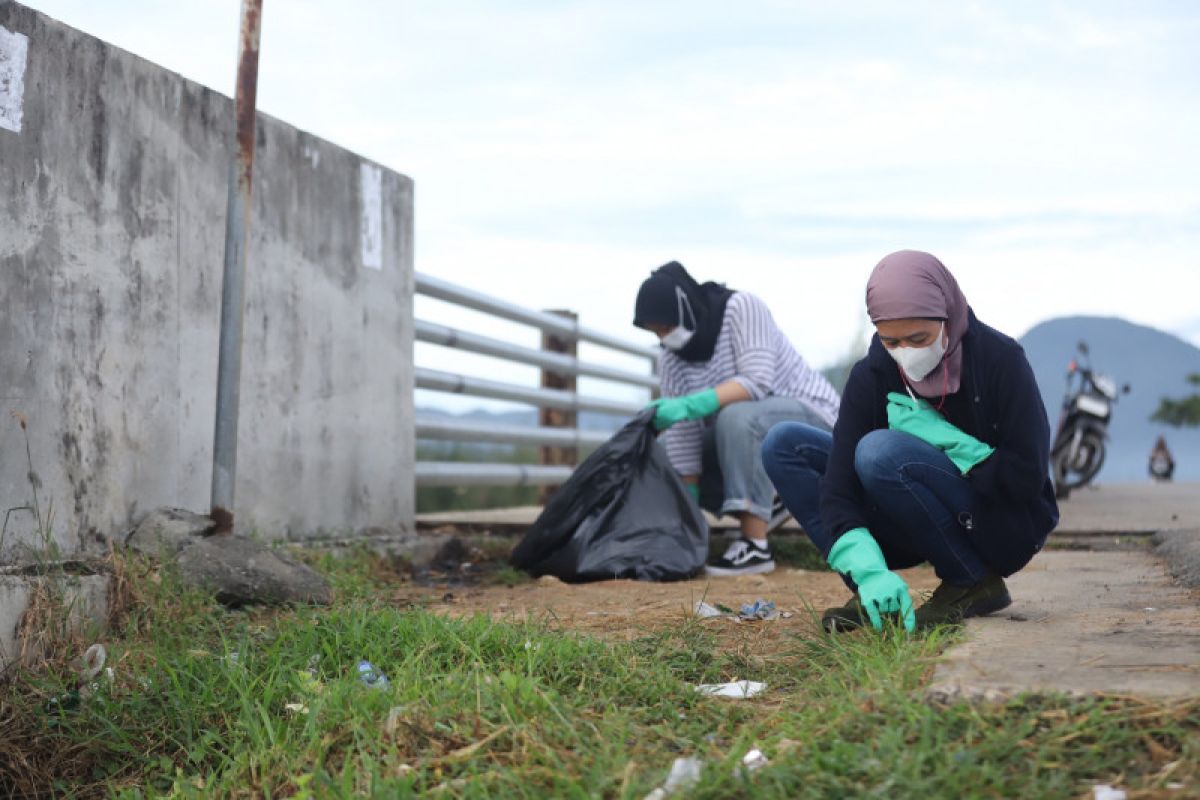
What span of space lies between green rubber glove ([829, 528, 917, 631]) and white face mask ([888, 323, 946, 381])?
409 millimetres

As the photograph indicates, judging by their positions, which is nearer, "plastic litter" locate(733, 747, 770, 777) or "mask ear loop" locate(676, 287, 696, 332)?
"plastic litter" locate(733, 747, 770, 777)

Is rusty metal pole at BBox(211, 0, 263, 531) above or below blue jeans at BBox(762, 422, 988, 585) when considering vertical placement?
above

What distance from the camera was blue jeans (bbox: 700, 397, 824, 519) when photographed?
4965mm

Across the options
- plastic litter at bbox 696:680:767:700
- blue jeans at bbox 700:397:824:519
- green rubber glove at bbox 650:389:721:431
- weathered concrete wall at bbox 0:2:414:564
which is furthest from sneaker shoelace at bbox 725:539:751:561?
plastic litter at bbox 696:680:767:700

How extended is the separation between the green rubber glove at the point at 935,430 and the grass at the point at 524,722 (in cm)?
50

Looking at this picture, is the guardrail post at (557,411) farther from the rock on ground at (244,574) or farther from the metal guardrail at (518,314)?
the rock on ground at (244,574)

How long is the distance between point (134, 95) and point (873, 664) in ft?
9.96

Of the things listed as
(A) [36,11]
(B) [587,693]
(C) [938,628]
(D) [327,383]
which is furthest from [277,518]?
A: (C) [938,628]

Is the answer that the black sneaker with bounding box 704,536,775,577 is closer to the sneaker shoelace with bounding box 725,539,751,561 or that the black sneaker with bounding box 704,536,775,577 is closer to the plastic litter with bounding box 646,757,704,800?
the sneaker shoelace with bounding box 725,539,751,561

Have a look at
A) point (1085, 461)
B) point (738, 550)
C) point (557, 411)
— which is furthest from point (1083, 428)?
point (738, 550)

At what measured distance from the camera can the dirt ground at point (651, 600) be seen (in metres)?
3.29

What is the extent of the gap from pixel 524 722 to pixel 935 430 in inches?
52.2

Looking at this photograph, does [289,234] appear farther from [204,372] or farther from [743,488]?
[743,488]

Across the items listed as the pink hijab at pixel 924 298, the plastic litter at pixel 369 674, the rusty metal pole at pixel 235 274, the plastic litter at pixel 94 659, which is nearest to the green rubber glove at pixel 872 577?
the pink hijab at pixel 924 298
